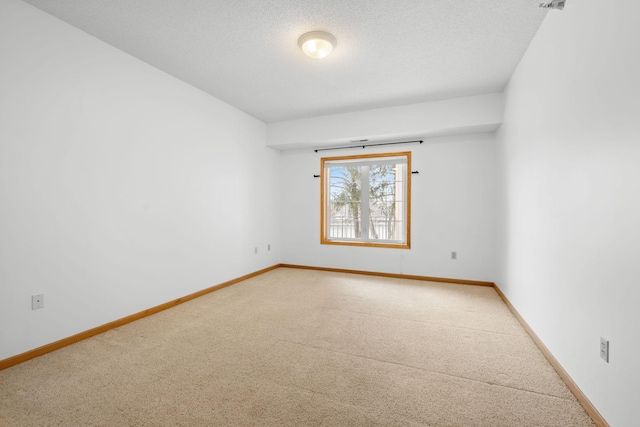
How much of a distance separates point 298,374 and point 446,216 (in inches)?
132

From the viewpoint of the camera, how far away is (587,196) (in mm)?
1549

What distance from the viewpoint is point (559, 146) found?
6.24 feet

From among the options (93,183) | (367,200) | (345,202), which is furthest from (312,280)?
(93,183)

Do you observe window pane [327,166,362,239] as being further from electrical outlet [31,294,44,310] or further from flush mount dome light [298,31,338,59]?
electrical outlet [31,294,44,310]

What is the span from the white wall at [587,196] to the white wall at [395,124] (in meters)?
1.13

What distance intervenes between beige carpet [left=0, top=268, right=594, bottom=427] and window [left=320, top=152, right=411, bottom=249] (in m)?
1.90

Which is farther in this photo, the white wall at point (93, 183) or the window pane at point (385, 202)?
the window pane at point (385, 202)

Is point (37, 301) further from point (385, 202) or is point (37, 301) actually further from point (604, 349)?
point (385, 202)

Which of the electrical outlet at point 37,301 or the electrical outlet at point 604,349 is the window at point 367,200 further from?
the electrical outlet at point 37,301

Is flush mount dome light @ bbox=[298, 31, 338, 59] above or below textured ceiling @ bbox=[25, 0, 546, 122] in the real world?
below

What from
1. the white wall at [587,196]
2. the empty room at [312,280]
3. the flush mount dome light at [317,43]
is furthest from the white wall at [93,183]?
the white wall at [587,196]

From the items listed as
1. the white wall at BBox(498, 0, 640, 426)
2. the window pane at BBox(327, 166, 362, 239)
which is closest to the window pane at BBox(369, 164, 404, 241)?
the window pane at BBox(327, 166, 362, 239)

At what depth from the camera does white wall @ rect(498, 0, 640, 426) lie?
122cm

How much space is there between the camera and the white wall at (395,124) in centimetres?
365
